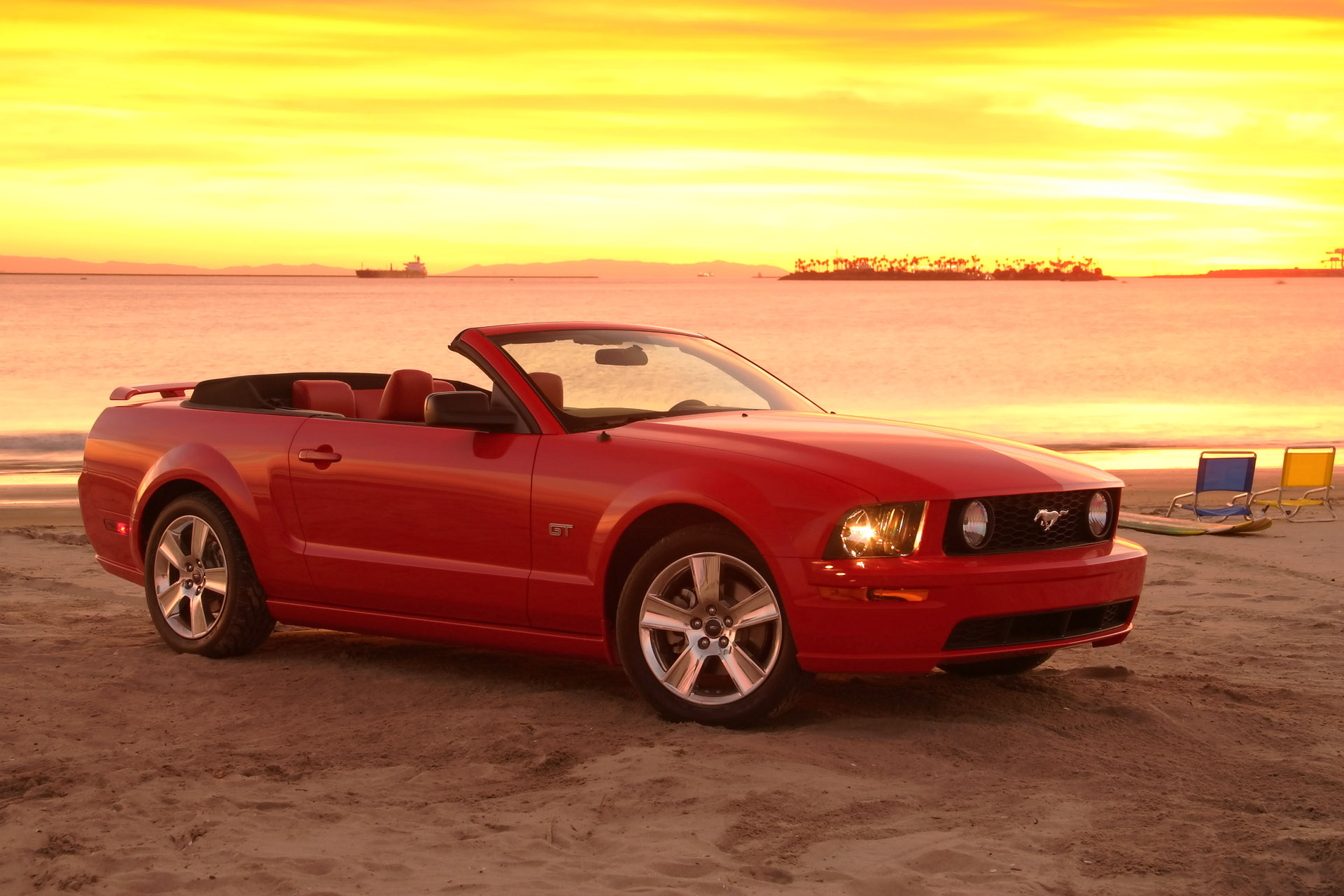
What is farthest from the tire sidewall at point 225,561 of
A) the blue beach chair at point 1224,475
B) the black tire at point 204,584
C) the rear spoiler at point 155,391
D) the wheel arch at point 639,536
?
the blue beach chair at point 1224,475

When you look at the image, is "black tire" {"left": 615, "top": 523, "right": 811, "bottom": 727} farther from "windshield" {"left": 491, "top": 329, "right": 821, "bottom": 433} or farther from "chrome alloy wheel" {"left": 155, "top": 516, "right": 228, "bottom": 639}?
"chrome alloy wheel" {"left": 155, "top": 516, "right": 228, "bottom": 639}

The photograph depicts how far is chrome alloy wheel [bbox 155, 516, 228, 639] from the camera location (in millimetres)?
7336

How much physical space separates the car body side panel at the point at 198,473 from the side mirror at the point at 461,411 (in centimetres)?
126

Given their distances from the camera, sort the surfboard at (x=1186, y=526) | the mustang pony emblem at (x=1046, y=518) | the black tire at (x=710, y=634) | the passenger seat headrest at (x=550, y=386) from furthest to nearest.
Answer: the surfboard at (x=1186, y=526) → the passenger seat headrest at (x=550, y=386) → the mustang pony emblem at (x=1046, y=518) → the black tire at (x=710, y=634)

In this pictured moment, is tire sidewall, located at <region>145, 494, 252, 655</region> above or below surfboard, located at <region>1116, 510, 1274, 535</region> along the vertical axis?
above

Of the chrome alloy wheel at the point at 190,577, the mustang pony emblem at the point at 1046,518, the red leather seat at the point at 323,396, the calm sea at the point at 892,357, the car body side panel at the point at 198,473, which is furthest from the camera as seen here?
the calm sea at the point at 892,357

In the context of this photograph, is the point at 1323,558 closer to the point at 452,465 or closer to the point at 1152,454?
the point at 452,465

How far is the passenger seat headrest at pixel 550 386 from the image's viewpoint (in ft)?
21.1

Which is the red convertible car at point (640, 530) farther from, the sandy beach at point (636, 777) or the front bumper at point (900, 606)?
the sandy beach at point (636, 777)

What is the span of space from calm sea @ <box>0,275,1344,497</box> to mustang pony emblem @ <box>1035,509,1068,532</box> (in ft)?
61.3

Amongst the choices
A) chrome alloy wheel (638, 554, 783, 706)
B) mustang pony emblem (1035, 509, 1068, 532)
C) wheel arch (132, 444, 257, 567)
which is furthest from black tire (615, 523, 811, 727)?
wheel arch (132, 444, 257, 567)

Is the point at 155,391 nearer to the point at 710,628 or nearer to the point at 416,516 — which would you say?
the point at 416,516

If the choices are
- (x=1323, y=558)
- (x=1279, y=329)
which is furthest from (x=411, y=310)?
(x=1323, y=558)

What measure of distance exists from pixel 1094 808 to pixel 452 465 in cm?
297
